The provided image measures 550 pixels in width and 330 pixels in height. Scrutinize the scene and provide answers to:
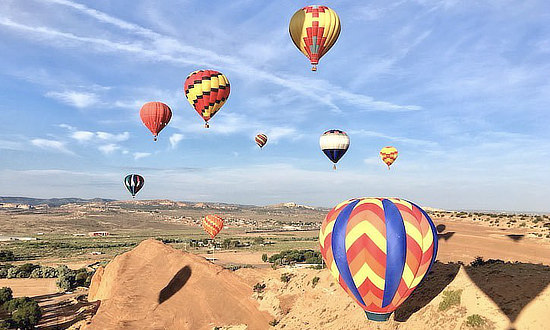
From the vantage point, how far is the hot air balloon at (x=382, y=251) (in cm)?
Answer: 1503

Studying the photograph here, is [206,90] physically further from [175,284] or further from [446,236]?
[446,236]

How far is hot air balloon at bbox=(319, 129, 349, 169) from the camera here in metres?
38.3

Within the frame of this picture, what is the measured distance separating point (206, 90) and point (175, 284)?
65.7 ft

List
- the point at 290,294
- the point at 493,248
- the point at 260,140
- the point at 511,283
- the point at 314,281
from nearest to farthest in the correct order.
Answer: the point at 511,283
the point at 314,281
the point at 290,294
the point at 493,248
the point at 260,140

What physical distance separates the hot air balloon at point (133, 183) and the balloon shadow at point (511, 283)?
4266 centimetres

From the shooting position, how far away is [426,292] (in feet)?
70.3

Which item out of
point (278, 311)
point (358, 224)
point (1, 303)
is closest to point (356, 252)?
point (358, 224)

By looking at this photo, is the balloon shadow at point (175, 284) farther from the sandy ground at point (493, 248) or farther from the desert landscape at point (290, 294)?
the sandy ground at point (493, 248)

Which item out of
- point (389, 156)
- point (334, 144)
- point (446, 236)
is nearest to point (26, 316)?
point (334, 144)

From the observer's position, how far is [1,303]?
105ft

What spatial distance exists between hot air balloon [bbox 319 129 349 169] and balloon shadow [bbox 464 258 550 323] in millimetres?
18907

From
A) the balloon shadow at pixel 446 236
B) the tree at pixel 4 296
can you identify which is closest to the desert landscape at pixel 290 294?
the balloon shadow at pixel 446 236

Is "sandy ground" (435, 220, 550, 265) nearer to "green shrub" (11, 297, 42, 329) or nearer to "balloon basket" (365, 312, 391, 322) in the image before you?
"balloon basket" (365, 312, 391, 322)

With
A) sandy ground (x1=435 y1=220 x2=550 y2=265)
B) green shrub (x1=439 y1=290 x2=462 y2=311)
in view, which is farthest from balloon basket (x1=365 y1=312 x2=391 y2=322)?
sandy ground (x1=435 y1=220 x2=550 y2=265)
